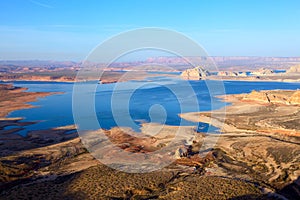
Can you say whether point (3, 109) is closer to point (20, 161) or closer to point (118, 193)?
point (20, 161)

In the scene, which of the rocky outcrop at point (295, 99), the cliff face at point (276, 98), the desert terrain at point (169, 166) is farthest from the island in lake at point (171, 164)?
the cliff face at point (276, 98)

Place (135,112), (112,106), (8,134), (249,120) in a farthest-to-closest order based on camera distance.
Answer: (112,106), (135,112), (249,120), (8,134)

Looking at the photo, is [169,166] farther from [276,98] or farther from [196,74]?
[196,74]

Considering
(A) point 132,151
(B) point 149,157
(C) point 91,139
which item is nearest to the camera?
(B) point 149,157

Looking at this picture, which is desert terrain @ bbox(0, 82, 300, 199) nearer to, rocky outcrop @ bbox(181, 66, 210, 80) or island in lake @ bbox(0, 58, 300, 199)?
island in lake @ bbox(0, 58, 300, 199)

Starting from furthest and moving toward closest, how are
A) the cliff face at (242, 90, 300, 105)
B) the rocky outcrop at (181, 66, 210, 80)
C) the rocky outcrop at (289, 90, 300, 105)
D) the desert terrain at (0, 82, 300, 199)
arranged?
the rocky outcrop at (181, 66, 210, 80), the cliff face at (242, 90, 300, 105), the rocky outcrop at (289, 90, 300, 105), the desert terrain at (0, 82, 300, 199)

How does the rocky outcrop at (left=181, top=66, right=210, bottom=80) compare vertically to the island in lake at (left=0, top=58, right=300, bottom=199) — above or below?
above

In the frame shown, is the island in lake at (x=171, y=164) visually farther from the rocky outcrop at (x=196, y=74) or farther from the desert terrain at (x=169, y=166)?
the rocky outcrop at (x=196, y=74)

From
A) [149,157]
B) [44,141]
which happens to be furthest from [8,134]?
→ [149,157]

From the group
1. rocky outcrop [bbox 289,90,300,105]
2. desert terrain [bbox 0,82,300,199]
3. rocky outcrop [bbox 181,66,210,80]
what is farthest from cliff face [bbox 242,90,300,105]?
rocky outcrop [bbox 181,66,210,80]

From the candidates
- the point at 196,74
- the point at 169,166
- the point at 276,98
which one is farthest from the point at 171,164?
the point at 196,74

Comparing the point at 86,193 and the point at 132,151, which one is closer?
the point at 86,193
